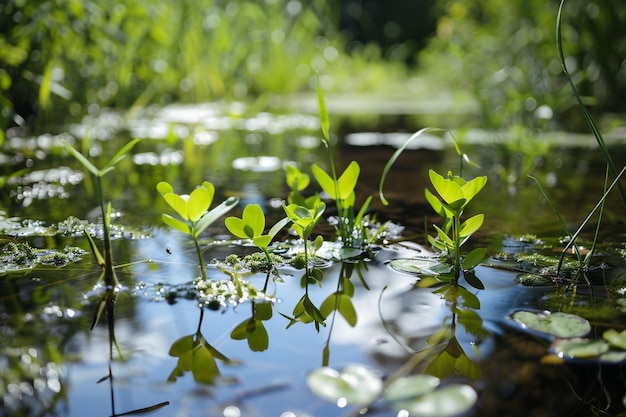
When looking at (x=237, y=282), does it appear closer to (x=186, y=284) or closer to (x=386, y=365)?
(x=186, y=284)

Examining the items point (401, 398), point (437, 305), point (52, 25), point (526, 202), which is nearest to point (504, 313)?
point (437, 305)

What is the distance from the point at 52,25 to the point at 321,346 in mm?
2188

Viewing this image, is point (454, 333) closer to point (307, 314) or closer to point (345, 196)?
point (307, 314)

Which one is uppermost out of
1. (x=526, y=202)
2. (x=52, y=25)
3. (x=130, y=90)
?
(x=52, y=25)

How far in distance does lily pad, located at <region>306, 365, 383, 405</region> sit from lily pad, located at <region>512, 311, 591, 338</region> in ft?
0.84

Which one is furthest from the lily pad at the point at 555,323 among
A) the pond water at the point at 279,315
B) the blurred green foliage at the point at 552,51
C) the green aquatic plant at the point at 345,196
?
the blurred green foliage at the point at 552,51

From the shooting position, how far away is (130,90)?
139 inches

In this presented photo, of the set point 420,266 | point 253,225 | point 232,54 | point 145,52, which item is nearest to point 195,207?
point 253,225

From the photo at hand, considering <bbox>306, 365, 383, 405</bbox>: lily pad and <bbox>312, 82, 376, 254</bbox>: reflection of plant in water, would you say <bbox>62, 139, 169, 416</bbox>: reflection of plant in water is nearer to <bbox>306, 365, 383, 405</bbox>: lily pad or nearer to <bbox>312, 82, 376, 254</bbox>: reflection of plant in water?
<bbox>306, 365, 383, 405</bbox>: lily pad

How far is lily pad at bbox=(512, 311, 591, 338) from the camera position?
32.0 inches

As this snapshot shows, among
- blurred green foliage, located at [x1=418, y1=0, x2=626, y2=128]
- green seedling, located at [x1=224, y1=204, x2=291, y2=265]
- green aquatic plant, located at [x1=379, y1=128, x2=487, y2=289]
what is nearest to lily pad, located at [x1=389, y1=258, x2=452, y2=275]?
green aquatic plant, located at [x1=379, y1=128, x2=487, y2=289]

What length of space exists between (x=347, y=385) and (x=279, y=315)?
236mm

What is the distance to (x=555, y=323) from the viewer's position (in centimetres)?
83

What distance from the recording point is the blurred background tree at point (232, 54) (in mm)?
2484
